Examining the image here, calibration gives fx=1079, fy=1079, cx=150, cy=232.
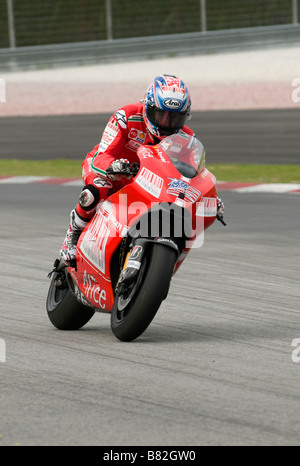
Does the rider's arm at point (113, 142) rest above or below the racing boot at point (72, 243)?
above

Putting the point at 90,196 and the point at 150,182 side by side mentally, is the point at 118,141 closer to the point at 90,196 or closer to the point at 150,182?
the point at 90,196

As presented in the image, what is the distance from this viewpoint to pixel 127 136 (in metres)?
6.19

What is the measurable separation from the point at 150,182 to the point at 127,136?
22.1 inches

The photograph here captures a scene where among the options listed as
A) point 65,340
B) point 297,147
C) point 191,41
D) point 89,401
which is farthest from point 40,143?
point 89,401

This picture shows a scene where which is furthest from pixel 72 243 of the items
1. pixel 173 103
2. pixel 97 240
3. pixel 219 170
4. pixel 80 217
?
pixel 219 170

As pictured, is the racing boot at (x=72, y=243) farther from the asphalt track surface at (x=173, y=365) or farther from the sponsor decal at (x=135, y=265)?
the sponsor decal at (x=135, y=265)

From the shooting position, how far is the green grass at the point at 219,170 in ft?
50.2

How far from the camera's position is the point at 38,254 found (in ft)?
31.4

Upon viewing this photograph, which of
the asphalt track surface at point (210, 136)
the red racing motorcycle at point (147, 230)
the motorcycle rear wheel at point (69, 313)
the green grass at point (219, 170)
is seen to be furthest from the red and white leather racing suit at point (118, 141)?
the asphalt track surface at point (210, 136)

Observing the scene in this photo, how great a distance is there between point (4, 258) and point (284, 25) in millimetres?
21346

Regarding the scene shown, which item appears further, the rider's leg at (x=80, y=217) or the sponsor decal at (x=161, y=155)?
the rider's leg at (x=80, y=217)

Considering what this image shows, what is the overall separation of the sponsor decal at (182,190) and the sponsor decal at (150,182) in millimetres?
55

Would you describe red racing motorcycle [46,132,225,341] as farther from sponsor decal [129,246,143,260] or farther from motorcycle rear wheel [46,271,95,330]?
motorcycle rear wheel [46,271,95,330]

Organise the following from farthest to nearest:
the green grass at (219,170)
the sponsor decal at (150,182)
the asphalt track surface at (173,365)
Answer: the green grass at (219,170)
the sponsor decal at (150,182)
the asphalt track surface at (173,365)
